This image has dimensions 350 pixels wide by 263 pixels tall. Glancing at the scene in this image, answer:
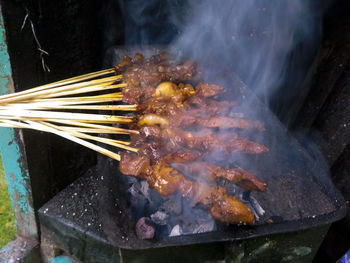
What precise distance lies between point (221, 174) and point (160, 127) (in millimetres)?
794

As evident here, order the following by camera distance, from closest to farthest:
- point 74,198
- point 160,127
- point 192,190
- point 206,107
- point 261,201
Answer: point 192,190 → point 261,201 → point 160,127 → point 206,107 → point 74,198

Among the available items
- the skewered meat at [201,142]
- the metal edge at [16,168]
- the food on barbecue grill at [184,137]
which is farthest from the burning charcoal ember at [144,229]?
the metal edge at [16,168]

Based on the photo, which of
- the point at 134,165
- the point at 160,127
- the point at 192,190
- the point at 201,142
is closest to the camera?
the point at 192,190

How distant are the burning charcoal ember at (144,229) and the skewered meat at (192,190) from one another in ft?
0.96

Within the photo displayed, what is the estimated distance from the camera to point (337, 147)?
11.3 ft

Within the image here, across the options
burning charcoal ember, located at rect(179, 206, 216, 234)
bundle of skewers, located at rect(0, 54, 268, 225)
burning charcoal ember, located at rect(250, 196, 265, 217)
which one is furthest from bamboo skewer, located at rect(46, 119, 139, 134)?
burning charcoal ember, located at rect(250, 196, 265, 217)

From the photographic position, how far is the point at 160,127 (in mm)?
2686

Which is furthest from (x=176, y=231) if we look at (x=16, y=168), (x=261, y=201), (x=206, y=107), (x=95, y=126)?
(x=16, y=168)

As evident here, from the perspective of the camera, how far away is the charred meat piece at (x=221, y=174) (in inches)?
86.5

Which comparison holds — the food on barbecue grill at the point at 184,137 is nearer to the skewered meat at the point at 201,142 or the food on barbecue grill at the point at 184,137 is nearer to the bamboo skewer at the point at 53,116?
the skewered meat at the point at 201,142

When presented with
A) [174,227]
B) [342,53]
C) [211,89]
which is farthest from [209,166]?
[342,53]

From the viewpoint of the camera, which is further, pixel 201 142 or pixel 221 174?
pixel 201 142

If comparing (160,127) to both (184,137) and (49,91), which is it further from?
(49,91)

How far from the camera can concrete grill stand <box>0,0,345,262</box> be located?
2.00 meters
